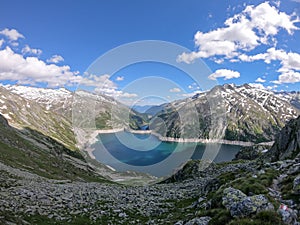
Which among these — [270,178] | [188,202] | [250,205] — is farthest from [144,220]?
[250,205]

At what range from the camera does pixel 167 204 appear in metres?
35.9

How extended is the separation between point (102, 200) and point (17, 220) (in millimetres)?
15586

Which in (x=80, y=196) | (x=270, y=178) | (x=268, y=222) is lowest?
(x=80, y=196)

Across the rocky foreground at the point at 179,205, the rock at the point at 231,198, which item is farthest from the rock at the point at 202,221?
the rock at the point at 231,198

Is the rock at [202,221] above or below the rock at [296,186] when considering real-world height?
below

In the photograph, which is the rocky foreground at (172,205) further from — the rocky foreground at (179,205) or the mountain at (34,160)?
the mountain at (34,160)

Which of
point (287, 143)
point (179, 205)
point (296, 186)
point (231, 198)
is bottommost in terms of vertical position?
point (179, 205)

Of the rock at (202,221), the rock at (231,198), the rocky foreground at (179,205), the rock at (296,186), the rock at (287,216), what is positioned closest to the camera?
the rock at (287,216)

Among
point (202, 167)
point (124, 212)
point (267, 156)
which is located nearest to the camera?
point (124, 212)

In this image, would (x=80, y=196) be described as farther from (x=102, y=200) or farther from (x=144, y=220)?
(x=144, y=220)

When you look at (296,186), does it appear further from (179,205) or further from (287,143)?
→ (287,143)

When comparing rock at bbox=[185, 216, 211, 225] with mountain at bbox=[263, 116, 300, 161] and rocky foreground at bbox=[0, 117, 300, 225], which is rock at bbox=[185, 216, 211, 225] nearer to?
rocky foreground at bbox=[0, 117, 300, 225]

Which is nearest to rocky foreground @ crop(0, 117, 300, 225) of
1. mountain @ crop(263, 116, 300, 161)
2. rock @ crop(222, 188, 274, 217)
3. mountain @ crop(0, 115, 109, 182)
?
rock @ crop(222, 188, 274, 217)

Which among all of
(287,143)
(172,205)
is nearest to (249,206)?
(172,205)
